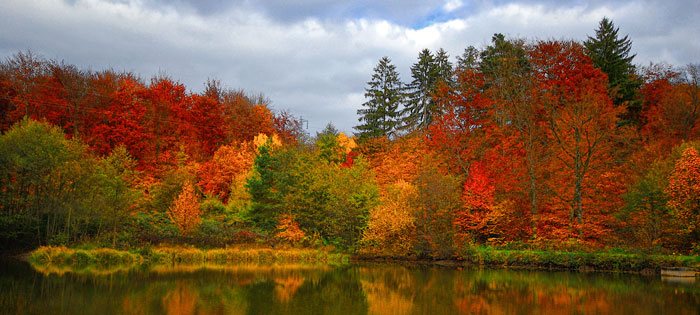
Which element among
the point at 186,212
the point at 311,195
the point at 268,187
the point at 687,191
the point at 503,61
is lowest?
the point at 186,212

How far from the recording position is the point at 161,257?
1106 inches

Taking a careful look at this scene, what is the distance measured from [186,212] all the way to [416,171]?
1629 cm

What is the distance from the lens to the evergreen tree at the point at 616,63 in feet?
139

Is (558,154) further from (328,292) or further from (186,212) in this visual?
(186,212)

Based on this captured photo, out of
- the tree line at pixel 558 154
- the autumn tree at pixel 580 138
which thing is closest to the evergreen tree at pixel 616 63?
the tree line at pixel 558 154

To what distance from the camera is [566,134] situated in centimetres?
3269

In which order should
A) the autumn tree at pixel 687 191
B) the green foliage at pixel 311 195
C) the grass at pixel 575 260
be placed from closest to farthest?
the autumn tree at pixel 687 191 → the grass at pixel 575 260 → the green foliage at pixel 311 195

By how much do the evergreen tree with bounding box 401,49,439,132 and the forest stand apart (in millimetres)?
2991

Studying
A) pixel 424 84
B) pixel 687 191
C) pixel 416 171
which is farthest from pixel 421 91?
pixel 687 191

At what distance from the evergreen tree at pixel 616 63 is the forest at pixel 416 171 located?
6.7 inches

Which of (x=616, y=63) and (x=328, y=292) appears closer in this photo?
(x=328, y=292)

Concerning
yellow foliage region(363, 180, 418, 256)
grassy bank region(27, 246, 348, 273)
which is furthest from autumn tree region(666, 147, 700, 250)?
grassy bank region(27, 246, 348, 273)

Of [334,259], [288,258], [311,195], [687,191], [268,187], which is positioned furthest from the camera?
[268,187]

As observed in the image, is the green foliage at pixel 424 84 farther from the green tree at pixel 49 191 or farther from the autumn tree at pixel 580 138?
the green tree at pixel 49 191
